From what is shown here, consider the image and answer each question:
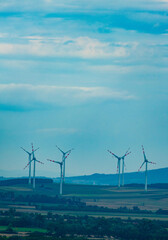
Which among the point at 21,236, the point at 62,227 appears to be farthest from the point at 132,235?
the point at 21,236

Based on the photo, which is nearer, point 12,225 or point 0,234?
point 0,234

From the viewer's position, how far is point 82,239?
149m

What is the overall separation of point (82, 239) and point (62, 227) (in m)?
20.9

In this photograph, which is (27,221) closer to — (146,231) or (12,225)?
(12,225)

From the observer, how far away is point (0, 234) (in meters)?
153

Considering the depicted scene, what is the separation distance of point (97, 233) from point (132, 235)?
8955mm

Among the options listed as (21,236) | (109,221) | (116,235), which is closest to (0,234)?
(21,236)

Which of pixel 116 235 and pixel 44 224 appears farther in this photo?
pixel 44 224

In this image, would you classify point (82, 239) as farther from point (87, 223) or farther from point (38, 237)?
point (87, 223)

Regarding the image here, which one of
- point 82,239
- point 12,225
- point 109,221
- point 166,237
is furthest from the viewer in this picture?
point 109,221

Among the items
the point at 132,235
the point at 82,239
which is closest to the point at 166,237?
the point at 132,235

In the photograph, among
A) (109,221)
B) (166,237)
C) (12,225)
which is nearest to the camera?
(166,237)

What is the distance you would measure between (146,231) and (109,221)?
21978mm

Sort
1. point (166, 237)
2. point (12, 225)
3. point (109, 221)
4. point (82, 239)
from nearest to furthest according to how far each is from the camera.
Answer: point (82, 239), point (166, 237), point (12, 225), point (109, 221)
